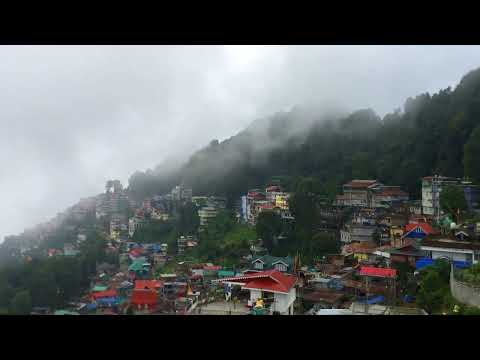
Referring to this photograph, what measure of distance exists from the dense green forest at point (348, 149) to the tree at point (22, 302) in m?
7.37

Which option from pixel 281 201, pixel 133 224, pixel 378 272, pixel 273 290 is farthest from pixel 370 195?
pixel 133 224

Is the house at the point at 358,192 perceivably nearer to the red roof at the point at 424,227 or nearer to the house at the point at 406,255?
the red roof at the point at 424,227

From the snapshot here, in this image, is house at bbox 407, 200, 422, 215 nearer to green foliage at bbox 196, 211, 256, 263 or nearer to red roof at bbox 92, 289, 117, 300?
green foliage at bbox 196, 211, 256, 263

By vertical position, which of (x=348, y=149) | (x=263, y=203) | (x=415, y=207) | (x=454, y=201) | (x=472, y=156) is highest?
(x=348, y=149)

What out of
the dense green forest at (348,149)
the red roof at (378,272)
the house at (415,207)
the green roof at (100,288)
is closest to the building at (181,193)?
the dense green forest at (348,149)

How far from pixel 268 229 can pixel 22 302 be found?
18.7 ft

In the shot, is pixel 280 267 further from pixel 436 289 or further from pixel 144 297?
pixel 436 289

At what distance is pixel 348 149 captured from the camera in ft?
47.5

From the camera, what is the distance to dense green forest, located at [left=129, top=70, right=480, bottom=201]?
11234 millimetres

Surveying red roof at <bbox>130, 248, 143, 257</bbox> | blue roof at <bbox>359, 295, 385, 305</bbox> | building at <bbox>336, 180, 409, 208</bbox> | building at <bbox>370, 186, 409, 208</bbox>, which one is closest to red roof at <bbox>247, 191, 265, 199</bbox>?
building at <bbox>336, 180, 409, 208</bbox>

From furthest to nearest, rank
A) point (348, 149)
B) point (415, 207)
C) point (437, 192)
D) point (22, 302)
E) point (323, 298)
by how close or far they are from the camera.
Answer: point (348, 149), point (415, 207), point (437, 192), point (22, 302), point (323, 298)

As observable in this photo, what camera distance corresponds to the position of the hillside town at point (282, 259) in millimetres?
6148
